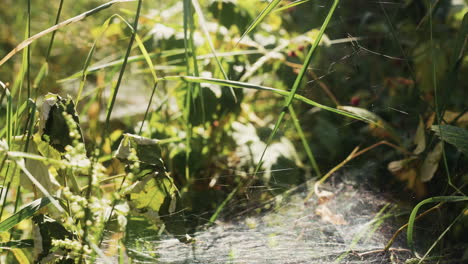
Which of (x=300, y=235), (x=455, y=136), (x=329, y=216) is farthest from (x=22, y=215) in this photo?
(x=455, y=136)

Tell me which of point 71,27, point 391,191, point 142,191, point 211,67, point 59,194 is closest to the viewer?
point 59,194

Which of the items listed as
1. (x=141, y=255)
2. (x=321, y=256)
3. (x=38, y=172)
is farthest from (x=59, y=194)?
(x=321, y=256)

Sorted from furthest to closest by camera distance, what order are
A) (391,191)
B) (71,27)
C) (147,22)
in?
1. (71,27)
2. (147,22)
3. (391,191)

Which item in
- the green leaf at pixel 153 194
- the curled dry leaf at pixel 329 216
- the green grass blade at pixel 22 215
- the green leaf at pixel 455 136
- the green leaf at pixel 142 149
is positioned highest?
the green leaf at pixel 142 149

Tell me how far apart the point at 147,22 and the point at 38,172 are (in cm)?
98

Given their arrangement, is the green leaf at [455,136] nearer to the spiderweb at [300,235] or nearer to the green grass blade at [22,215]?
the spiderweb at [300,235]

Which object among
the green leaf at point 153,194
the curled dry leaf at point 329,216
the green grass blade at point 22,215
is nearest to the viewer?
the green grass blade at point 22,215

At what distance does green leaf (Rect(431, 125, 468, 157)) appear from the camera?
43.2 inches

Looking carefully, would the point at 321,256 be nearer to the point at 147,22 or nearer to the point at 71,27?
the point at 147,22

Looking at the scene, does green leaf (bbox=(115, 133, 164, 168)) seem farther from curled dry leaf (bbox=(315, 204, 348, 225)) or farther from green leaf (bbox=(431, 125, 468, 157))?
green leaf (bbox=(431, 125, 468, 157))

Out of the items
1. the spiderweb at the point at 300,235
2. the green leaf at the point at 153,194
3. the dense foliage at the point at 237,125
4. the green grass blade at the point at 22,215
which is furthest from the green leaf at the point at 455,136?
the green grass blade at the point at 22,215

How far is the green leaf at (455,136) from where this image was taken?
110 cm

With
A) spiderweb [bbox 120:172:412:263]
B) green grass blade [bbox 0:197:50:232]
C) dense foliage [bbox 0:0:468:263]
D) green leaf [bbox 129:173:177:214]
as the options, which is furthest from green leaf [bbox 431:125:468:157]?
green grass blade [bbox 0:197:50:232]

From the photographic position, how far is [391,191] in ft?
4.52
